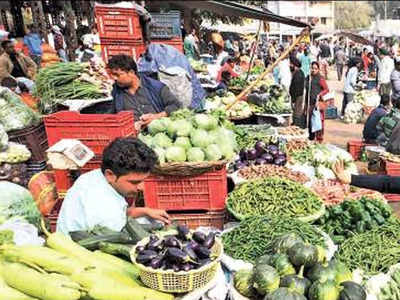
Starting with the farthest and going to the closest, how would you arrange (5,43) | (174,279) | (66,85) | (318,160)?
(5,43) < (66,85) < (318,160) < (174,279)

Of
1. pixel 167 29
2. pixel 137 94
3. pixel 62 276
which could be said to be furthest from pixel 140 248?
pixel 167 29

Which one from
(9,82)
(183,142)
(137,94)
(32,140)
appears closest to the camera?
(183,142)

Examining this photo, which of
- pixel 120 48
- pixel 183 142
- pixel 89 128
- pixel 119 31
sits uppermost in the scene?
pixel 119 31

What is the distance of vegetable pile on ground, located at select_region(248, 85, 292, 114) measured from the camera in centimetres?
839

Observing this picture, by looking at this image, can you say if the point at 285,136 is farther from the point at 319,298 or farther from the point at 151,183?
the point at 319,298

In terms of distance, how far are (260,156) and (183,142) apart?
1466 millimetres

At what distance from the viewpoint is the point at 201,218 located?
3.85 metres

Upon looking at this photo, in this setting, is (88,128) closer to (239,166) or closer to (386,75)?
(239,166)

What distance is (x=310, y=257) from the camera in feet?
8.20

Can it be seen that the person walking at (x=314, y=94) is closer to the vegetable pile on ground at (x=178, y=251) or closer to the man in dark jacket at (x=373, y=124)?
the man in dark jacket at (x=373, y=124)

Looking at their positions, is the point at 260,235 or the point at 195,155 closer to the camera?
the point at 260,235

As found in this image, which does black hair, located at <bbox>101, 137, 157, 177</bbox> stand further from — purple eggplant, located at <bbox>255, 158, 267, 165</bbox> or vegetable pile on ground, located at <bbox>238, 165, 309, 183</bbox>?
purple eggplant, located at <bbox>255, 158, 267, 165</bbox>

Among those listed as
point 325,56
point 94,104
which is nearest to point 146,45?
Result: point 94,104

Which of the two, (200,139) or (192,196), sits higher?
(200,139)
